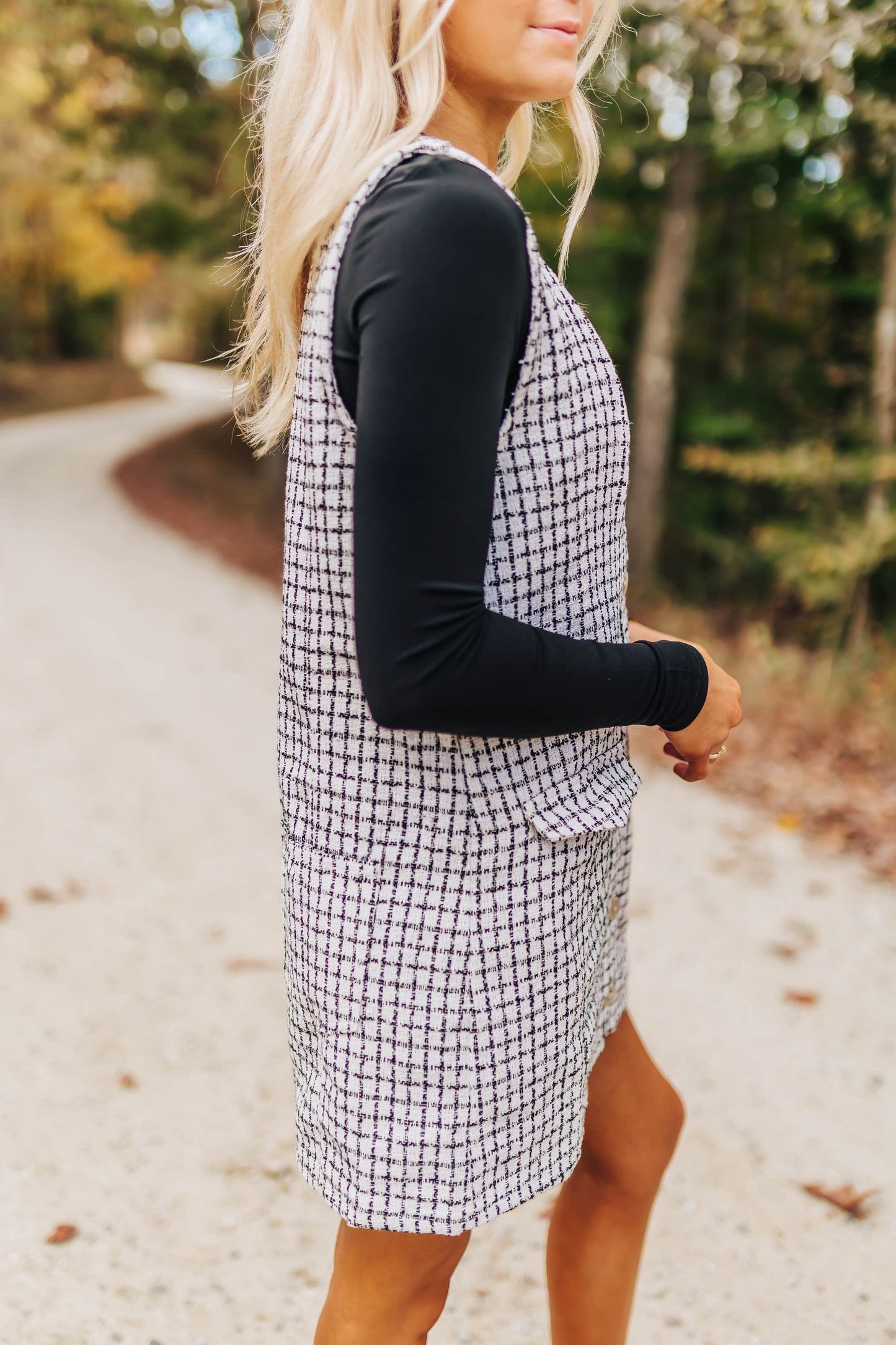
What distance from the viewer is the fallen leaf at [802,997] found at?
3559 millimetres

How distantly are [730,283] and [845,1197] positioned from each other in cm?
1241

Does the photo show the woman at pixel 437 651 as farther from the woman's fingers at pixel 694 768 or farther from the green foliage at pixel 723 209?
the green foliage at pixel 723 209

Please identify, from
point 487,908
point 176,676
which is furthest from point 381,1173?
point 176,676

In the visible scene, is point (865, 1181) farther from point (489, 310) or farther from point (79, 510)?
point (79, 510)

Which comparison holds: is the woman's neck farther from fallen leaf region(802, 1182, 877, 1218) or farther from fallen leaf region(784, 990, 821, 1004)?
fallen leaf region(784, 990, 821, 1004)

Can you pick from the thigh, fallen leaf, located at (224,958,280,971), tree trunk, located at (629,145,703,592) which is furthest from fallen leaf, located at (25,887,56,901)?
tree trunk, located at (629,145,703,592)

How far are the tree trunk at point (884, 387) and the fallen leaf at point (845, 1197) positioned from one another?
5340 mm

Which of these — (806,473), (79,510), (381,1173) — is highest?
(381,1173)

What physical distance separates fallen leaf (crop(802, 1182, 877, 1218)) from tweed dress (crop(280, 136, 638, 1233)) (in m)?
1.75

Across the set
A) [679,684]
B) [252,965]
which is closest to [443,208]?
[679,684]

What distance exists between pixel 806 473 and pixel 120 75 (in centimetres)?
896

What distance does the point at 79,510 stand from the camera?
12922 millimetres

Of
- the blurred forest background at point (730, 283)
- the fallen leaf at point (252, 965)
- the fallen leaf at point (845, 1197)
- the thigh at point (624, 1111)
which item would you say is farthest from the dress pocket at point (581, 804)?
the blurred forest background at point (730, 283)

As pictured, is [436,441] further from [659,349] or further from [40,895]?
[659,349]
